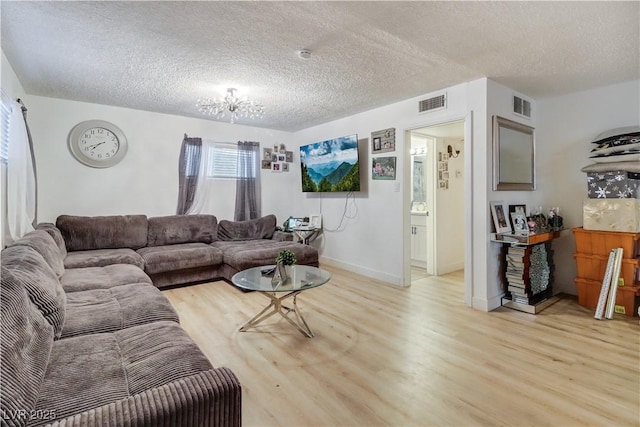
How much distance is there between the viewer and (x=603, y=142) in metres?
3.31

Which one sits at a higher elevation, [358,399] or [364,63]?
[364,63]

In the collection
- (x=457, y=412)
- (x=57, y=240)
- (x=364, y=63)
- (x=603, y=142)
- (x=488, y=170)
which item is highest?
(x=364, y=63)

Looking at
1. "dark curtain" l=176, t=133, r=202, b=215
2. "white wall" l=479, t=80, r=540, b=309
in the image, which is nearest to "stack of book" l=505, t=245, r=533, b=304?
"white wall" l=479, t=80, r=540, b=309

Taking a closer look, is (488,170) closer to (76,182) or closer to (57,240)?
(57,240)

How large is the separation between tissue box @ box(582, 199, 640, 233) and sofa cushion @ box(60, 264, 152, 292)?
13.7 ft

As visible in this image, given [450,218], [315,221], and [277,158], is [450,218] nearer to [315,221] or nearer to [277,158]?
[315,221]

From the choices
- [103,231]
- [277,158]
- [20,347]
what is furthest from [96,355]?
[277,158]

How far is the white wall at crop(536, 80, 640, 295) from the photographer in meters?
3.38

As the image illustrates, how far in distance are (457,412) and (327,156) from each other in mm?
3801

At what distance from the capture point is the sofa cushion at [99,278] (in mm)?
2553

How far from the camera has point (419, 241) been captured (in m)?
5.05

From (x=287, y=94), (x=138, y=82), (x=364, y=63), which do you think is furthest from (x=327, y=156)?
(x=138, y=82)

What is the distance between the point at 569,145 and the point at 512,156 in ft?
2.75

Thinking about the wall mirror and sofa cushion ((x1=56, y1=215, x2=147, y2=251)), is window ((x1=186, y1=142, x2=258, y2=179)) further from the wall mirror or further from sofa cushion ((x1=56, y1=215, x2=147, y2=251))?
the wall mirror
